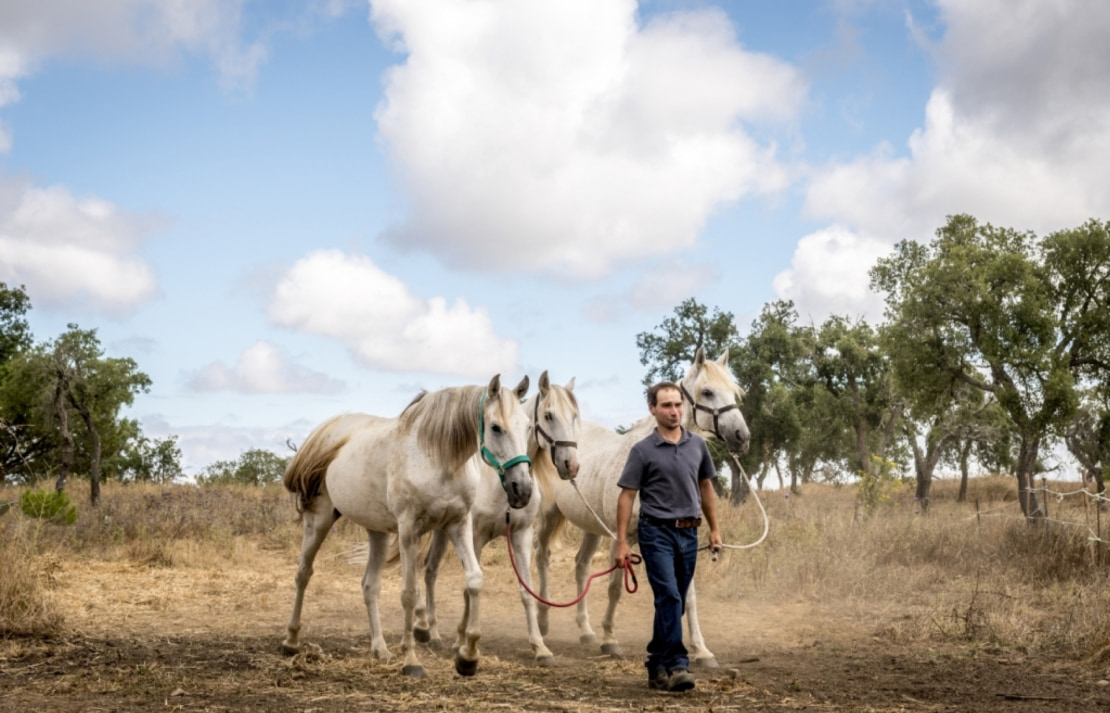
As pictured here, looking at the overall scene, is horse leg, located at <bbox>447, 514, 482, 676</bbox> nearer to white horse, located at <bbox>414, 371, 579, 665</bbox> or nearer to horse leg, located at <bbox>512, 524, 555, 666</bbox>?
white horse, located at <bbox>414, 371, 579, 665</bbox>

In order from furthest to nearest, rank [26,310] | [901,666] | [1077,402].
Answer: [26,310] → [1077,402] → [901,666]

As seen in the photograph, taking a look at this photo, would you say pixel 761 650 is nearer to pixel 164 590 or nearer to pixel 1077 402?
pixel 164 590

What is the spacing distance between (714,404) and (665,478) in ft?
6.36

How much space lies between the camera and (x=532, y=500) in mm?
7832

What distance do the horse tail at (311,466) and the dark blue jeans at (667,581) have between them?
3.31 m

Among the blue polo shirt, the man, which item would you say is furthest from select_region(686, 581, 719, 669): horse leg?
the blue polo shirt

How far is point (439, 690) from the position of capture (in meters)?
6.32

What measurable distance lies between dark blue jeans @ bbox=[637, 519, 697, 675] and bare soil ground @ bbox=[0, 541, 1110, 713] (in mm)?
256

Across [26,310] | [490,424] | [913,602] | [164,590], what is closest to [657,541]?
[490,424]

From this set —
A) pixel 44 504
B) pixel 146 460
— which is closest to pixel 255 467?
pixel 146 460

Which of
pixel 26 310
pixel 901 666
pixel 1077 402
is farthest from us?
pixel 26 310

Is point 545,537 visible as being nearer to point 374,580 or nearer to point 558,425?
point 374,580

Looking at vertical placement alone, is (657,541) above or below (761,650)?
above

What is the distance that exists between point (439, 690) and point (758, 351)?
32.4 meters
